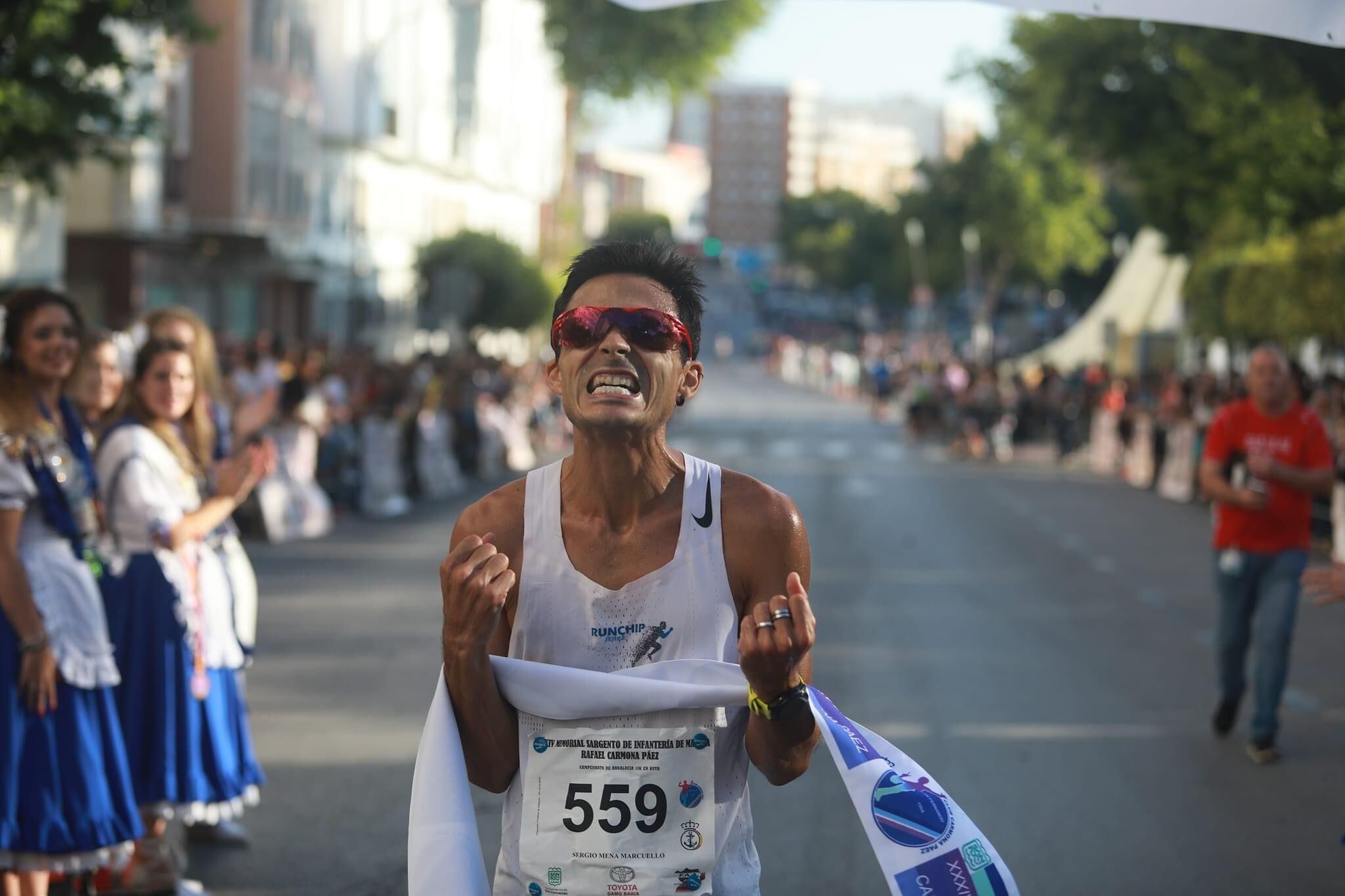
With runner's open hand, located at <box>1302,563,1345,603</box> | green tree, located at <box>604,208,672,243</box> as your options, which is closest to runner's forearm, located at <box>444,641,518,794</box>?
runner's open hand, located at <box>1302,563,1345,603</box>

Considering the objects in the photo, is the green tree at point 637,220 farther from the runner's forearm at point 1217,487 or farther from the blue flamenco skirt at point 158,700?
the blue flamenco skirt at point 158,700

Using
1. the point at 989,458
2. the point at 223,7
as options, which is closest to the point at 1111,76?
the point at 989,458

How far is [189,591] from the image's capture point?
640 cm

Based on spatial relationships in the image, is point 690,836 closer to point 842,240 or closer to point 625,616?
point 625,616

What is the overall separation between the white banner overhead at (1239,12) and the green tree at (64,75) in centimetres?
1150

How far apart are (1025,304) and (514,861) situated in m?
125

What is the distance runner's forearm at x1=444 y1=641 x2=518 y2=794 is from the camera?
335cm

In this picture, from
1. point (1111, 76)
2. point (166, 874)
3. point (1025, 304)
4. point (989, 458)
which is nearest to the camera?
point (166, 874)

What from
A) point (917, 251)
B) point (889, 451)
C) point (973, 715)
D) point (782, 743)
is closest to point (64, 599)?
point (782, 743)

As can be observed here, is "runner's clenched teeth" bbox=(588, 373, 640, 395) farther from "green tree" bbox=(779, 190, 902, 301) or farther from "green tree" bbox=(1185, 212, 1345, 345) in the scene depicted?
"green tree" bbox=(779, 190, 902, 301)

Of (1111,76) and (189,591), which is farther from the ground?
(1111,76)

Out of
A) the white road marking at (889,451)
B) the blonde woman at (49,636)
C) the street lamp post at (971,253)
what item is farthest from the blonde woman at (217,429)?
the street lamp post at (971,253)

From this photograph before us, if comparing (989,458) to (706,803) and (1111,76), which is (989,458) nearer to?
(1111,76)

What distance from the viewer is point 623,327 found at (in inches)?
135
